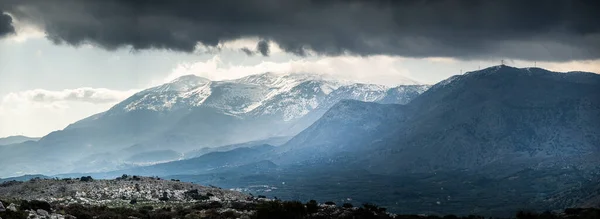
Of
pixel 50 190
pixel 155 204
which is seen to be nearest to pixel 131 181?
pixel 50 190

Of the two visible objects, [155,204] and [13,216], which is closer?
[13,216]

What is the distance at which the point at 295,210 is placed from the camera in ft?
272

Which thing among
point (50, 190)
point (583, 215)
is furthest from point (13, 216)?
point (583, 215)

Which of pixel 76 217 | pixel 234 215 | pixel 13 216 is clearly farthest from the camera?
pixel 234 215

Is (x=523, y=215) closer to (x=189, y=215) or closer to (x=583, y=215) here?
(x=583, y=215)

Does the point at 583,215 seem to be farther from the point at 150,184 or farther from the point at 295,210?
the point at 150,184

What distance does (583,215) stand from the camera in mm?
83125

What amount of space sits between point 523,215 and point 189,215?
4262cm

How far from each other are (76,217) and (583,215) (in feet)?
200

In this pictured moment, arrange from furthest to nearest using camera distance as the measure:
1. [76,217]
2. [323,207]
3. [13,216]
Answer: [323,207] < [76,217] < [13,216]

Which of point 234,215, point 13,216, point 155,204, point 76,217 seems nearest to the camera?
point 13,216

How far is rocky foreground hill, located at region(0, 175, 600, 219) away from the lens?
78.1 meters

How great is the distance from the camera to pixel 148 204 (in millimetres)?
104688

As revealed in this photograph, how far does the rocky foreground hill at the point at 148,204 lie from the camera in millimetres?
78125
